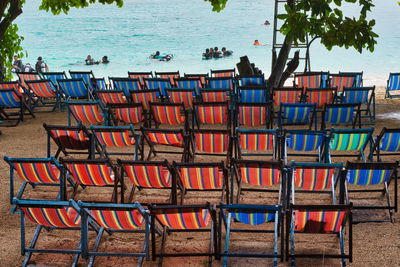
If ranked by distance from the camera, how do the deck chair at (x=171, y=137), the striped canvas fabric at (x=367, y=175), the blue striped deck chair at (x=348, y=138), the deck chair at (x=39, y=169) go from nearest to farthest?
1. the striped canvas fabric at (x=367, y=175)
2. the deck chair at (x=39, y=169)
3. the blue striped deck chair at (x=348, y=138)
4. the deck chair at (x=171, y=137)

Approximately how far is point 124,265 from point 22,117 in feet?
21.4

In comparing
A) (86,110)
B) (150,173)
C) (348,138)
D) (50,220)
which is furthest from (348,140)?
(86,110)

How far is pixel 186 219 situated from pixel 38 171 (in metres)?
2.01

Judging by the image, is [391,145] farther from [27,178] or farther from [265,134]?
[27,178]

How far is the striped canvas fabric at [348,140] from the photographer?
595cm

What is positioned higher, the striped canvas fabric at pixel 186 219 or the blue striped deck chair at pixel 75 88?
the blue striped deck chair at pixel 75 88

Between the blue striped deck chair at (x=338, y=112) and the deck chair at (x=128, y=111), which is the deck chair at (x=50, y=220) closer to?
the deck chair at (x=128, y=111)

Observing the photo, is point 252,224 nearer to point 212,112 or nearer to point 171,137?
point 171,137

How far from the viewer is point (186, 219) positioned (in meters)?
4.12

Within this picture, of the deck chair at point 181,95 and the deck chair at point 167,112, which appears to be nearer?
the deck chair at point 167,112

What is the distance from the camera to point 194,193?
19.7ft

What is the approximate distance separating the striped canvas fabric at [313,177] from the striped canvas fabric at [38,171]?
2.68 metres

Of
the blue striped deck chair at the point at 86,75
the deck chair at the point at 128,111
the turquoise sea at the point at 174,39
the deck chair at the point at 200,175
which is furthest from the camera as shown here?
the turquoise sea at the point at 174,39

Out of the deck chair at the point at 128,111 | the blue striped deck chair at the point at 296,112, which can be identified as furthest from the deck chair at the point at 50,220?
the blue striped deck chair at the point at 296,112
